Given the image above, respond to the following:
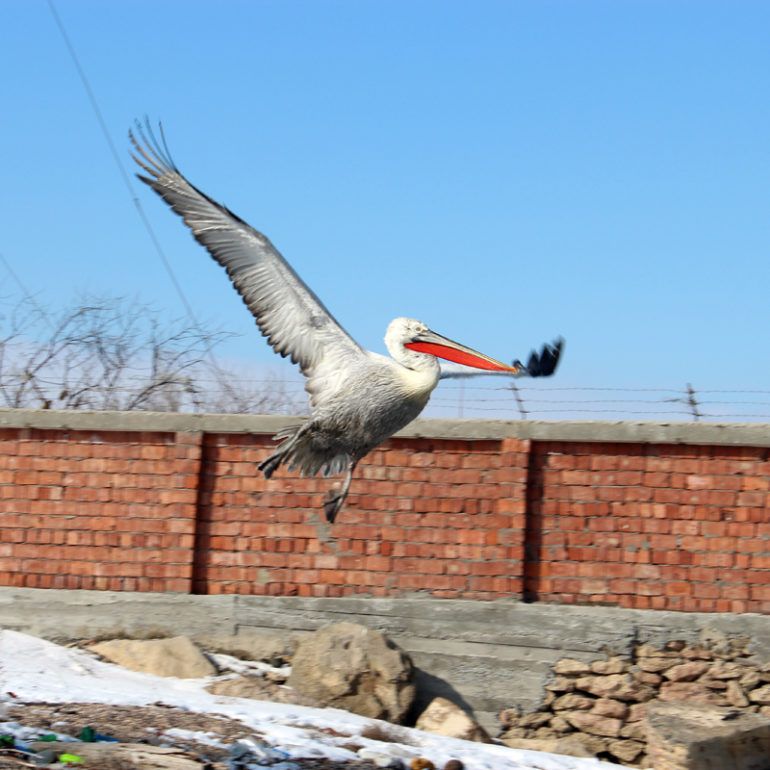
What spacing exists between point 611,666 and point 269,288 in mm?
4524

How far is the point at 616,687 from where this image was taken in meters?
10.2

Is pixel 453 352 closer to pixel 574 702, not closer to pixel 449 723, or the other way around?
pixel 449 723

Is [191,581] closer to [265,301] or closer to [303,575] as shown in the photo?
[303,575]

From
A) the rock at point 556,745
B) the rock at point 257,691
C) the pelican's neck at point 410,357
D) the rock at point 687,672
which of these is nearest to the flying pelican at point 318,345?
the pelican's neck at point 410,357

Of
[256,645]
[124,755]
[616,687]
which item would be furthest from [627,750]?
[124,755]

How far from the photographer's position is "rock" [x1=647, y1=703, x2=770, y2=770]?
8.53 m

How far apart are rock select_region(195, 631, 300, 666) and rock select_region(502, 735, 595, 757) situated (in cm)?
179

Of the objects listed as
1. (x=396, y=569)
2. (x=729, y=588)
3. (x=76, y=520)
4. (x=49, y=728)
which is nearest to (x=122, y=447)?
(x=76, y=520)

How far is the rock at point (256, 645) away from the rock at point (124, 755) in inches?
136

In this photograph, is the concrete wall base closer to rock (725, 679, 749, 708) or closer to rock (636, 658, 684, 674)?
rock (636, 658, 684, 674)

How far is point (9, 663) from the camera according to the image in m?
9.73

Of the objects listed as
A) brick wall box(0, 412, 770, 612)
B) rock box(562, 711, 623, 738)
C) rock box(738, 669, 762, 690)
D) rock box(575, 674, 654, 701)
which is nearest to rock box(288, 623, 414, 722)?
brick wall box(0, 412, 770, 612)

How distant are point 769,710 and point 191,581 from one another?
4.50 metres

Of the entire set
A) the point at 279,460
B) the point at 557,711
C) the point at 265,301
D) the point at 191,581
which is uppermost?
the point at 265,301
